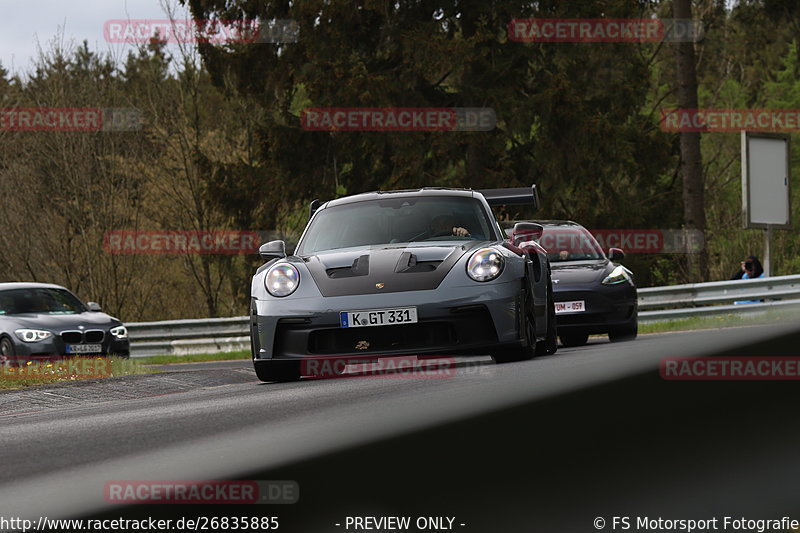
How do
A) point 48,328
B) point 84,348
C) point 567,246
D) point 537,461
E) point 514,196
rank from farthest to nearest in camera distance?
point 84,348 < point 48,328 < point 567,246 < point 514,196 < point 537,461

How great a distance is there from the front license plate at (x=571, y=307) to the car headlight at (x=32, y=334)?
7.61 metres

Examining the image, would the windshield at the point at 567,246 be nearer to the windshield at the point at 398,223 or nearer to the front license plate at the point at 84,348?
the windshield at the point at 398,223

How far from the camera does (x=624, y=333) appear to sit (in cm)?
1527

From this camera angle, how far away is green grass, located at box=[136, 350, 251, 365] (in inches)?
1008

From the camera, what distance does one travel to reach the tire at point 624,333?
1516cm

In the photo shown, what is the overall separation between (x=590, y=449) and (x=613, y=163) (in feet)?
87.1

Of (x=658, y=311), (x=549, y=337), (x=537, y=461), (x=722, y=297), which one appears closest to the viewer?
(x=537, y=461)

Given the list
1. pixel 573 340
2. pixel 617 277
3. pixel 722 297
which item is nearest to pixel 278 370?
pixel 617 277

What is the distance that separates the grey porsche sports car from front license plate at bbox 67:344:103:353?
8.88 metres

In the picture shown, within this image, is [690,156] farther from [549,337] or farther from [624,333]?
[549,337]

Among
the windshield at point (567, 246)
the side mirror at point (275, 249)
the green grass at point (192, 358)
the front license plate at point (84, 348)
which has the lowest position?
the green grass at point (192, 358)

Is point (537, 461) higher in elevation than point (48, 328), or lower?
higher

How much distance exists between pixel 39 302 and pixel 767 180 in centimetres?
1286

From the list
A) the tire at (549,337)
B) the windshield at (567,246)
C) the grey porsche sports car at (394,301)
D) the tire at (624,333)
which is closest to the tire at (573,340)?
the tire at (624,333)
